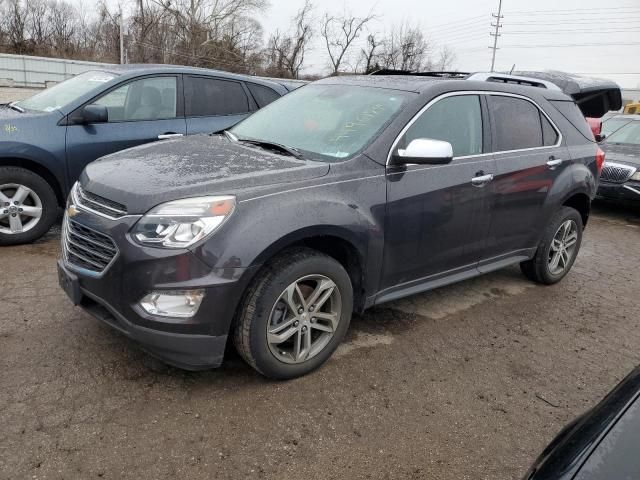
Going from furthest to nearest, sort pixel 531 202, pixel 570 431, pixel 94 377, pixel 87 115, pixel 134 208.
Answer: pixel 87 115 < pixel 531 202 < pixel 94 377 < pixel 134 208 < pixel 570 431

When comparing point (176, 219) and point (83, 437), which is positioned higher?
point (176, 219)

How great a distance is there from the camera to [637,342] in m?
4.10

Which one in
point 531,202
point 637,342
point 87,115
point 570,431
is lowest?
point 637,342

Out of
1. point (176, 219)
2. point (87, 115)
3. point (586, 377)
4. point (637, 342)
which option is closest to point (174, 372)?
point (176, 219)

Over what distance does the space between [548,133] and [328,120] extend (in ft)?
6.89

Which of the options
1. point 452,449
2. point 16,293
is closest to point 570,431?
point 452,449

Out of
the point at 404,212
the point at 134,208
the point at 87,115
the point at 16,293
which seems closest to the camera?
the point at 134,208

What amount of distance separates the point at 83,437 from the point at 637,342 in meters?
3.85

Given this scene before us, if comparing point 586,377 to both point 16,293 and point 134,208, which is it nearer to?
point 134,208

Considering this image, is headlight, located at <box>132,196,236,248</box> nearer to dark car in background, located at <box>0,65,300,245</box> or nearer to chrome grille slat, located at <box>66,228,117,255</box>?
chrome grille slat, located at <box>66,228,117,255</box>

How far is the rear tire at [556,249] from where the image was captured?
15.8 ft

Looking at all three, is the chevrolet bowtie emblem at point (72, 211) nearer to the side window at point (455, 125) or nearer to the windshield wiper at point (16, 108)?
the side window at point (455, 125)

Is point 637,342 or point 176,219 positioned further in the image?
point 637,342

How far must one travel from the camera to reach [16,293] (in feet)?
13.3
